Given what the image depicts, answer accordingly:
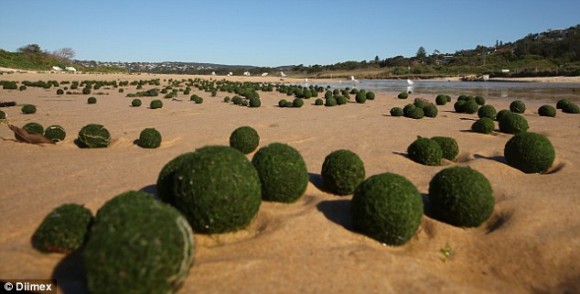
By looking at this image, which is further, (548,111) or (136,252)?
(548,111)

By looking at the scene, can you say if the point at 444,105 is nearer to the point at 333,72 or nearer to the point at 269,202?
the point at 269,202

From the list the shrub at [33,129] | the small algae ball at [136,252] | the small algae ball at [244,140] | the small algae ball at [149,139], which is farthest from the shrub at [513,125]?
the shrub at [33,129]

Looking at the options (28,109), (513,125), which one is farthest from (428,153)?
(28,109)

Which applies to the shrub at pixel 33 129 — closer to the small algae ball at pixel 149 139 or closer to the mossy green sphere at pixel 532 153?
the small algae ball at pixel 149 139

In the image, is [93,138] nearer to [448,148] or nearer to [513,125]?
[448,148]

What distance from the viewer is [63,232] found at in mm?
5473

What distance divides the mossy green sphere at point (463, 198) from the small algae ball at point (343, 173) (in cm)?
159

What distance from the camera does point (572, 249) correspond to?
651cm

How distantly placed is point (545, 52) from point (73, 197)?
158828 mm

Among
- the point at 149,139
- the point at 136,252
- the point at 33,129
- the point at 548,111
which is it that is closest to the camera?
the point at 136,252

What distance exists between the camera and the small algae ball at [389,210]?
6262 millimetres

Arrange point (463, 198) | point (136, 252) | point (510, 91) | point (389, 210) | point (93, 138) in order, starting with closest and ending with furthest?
point (136, 252) → point (389, 210) → point (463, 198) → point (93, 138) → point (510, 91)

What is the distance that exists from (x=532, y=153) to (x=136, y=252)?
34.1 ft

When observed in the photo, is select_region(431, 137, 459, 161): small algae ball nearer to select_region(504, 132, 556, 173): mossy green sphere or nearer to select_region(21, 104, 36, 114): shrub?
select_region(504, 132, 556, 173): mossy green sphere
